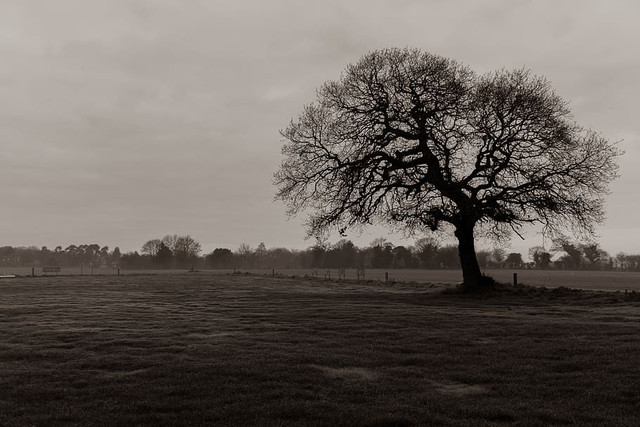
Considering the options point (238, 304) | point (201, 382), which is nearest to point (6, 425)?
point (201, 382)

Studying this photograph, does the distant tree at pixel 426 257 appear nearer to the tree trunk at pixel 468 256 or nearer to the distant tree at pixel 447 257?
the distant tree at pixel 447 257

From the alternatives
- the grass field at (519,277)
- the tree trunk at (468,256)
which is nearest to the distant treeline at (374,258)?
the grass field at (519,277)

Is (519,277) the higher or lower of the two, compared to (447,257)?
lower

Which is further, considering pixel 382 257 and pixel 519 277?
pixel 382 257

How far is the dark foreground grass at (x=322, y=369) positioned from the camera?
343 inches

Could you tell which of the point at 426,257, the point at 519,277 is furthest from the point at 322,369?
the point at 426,257

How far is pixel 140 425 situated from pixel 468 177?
2945cm

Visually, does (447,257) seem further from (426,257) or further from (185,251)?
(185,251)

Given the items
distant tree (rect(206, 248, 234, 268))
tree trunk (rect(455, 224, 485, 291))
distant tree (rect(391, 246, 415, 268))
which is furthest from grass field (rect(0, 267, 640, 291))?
distant tree (rect(206, 248, 234, 268))

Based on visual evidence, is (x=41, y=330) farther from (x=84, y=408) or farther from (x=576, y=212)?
(x=576, y=212)

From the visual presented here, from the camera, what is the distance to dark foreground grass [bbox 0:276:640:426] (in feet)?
28.6

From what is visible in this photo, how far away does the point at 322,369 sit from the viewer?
11.9 metres

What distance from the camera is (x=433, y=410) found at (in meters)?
8.90

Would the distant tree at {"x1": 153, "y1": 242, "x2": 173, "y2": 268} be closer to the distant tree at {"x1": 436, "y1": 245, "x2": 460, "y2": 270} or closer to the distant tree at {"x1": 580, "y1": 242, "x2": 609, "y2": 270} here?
the distant tree at {"x1": 436, "y1": 245, "x2": 460, "y2": 270}
